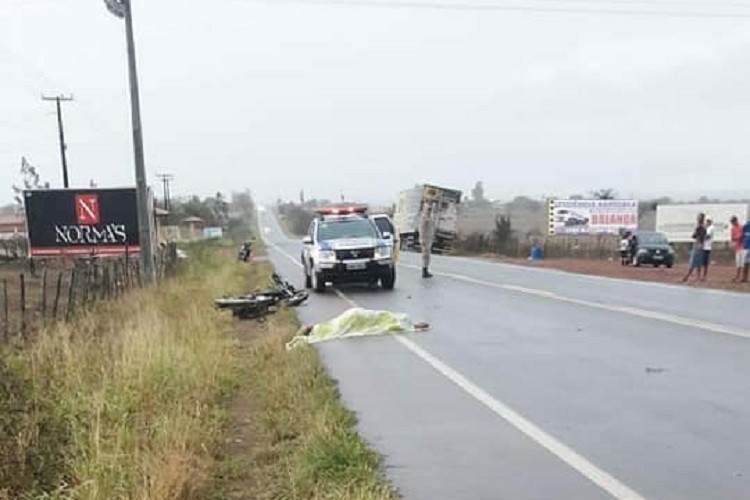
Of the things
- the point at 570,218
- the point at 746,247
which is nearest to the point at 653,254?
the point at 746,247

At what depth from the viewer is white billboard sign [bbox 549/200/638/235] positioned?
6531 cm

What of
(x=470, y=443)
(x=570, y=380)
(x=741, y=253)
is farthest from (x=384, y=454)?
(x=741, y=253)

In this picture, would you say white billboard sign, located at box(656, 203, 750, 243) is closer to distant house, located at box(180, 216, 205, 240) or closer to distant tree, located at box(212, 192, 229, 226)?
distant house, located at box(180, 216, 205, 240)

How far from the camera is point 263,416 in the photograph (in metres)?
8.00

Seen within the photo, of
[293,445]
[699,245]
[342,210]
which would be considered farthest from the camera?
[342,210]

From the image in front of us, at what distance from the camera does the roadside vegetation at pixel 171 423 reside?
5.70 metres

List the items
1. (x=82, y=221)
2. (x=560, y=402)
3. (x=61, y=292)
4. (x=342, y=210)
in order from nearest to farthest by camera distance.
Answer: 1. (x=560, y=402)
2. (x=342, y=210)
3. (x=61, y=292)
4. (x=82, y=221)

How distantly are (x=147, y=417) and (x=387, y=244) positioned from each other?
16.5 meters

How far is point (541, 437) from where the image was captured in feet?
22.8

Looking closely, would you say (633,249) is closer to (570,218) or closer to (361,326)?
(570,218)

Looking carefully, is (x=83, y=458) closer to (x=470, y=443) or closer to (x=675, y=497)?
(x=470, y=443)

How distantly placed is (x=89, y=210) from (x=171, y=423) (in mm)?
32570

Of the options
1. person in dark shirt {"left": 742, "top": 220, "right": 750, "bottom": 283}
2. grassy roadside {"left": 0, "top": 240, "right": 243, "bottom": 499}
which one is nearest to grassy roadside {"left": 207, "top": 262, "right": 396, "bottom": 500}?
grassy roadside {"left": 0, "top": 240, "right": 243, "bottom": 499}

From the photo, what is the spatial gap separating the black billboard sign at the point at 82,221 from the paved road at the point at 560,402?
79.2 ft
